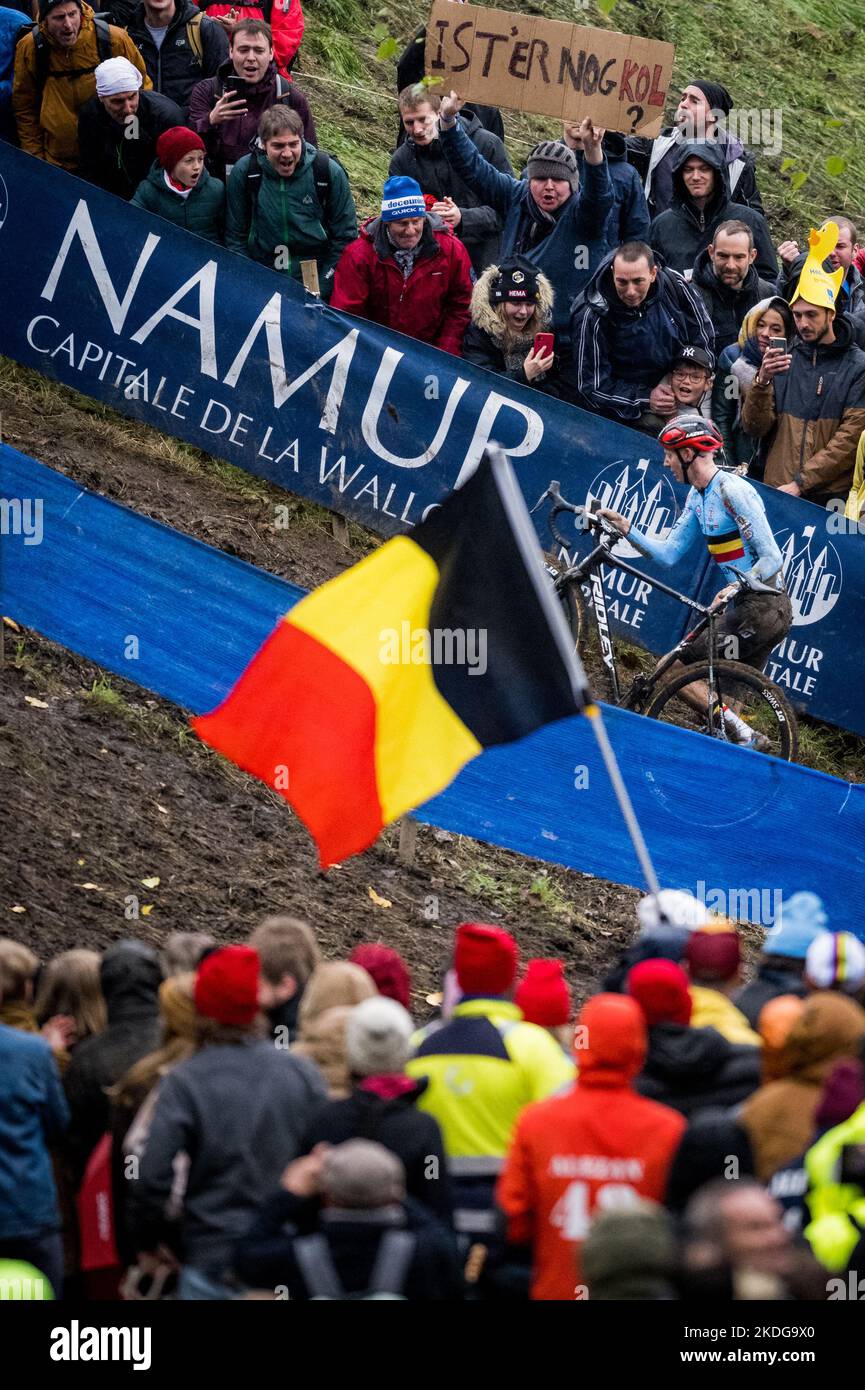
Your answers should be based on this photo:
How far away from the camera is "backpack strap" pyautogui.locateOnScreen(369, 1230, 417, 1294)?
484 centimetres

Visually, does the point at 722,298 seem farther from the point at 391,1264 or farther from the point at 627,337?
the point at 391,1264

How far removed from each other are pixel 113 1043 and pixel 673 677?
5610 mm

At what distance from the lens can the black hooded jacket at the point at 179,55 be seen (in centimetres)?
1351

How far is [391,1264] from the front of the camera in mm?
4840

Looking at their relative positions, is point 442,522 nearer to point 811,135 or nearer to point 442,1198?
point 442,1198

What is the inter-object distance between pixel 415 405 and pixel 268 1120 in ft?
23.7

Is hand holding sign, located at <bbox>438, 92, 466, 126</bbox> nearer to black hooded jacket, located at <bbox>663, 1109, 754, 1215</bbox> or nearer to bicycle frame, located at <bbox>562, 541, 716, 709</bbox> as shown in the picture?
bicycle frame, located at <bbox>562, 541, 716, 709</bbox>

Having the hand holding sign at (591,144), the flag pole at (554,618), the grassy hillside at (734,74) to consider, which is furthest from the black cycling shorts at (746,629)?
the grassy hillside at (734,74)

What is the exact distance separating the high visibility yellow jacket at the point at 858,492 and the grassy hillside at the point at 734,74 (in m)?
6.36

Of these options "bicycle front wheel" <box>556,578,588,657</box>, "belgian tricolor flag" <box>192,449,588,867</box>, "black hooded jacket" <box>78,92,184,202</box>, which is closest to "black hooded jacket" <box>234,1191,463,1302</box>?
"belgian tricolor flag" <box>192,449,588,867</box>

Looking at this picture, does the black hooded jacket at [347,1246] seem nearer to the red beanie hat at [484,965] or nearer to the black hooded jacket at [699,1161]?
the black hooded jacket at [699,1161]

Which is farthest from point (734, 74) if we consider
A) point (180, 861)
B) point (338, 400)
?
point (180, 861)

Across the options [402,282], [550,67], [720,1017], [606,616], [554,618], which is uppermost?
[550,67]
